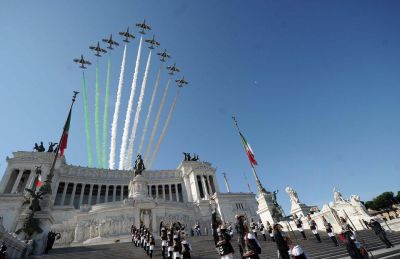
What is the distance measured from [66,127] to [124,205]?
13.8 m

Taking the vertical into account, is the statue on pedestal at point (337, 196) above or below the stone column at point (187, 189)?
below

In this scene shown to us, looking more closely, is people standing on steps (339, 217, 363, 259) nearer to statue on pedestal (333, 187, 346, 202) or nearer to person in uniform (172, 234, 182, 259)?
person in uniform (172, 234, 182, 259)

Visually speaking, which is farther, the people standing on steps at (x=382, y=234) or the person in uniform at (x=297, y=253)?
the people standing on steps at (x=382, y=234)

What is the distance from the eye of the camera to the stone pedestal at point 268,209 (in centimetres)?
2116

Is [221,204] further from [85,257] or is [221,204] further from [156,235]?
[85,257]

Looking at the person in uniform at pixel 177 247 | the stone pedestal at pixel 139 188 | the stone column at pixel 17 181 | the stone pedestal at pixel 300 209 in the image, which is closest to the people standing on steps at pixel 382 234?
the person in uniform at pixel 177 247

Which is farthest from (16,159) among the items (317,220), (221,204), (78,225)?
(317,220)

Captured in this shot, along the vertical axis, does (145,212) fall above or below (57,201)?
below

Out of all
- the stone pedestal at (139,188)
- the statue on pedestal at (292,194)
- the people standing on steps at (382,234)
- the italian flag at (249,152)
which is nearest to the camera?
the people standing on steps at (382,234)

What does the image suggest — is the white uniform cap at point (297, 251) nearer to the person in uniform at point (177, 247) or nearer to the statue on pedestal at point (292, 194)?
the person in uniform at point (177, 247)

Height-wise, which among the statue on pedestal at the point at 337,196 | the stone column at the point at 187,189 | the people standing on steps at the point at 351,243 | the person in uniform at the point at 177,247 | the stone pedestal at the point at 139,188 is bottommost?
the people standing on steps at the point at 351,243

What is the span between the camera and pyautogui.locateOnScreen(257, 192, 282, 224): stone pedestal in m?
21.2

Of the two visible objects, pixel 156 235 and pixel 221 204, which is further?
pixel 221 204

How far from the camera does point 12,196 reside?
32906mm
